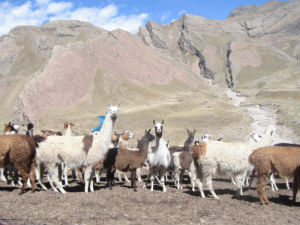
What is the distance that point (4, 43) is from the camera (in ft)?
288

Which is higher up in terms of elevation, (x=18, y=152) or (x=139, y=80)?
(x=139, y=80)

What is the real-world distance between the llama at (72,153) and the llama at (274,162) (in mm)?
4418

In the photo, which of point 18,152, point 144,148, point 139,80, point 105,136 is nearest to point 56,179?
point 18,152

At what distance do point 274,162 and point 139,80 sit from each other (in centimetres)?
5286

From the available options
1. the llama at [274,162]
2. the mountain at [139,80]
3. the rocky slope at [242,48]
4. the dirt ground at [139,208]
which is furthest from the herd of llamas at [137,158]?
the rocky slope at [242,48]

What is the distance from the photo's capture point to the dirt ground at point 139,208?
19.2 feet

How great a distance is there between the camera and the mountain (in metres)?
36.6

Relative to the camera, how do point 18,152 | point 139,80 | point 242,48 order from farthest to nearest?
point 242,48 → point 139,80 → point 18,152

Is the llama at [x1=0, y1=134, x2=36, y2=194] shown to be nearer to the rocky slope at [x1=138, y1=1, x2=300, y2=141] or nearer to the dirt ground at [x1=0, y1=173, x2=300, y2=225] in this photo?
the dirt ground at [x1=0, y1=173, x2=300, y2=225]

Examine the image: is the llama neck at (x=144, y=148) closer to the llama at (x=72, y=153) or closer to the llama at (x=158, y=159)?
the llama at (x=158, y=159)

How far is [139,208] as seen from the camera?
6754 mm

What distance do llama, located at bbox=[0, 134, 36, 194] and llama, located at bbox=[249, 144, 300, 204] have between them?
20.6ft

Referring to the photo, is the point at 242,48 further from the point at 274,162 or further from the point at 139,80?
the point at 274,162

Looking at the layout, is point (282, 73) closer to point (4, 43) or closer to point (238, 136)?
point (238, 136)
